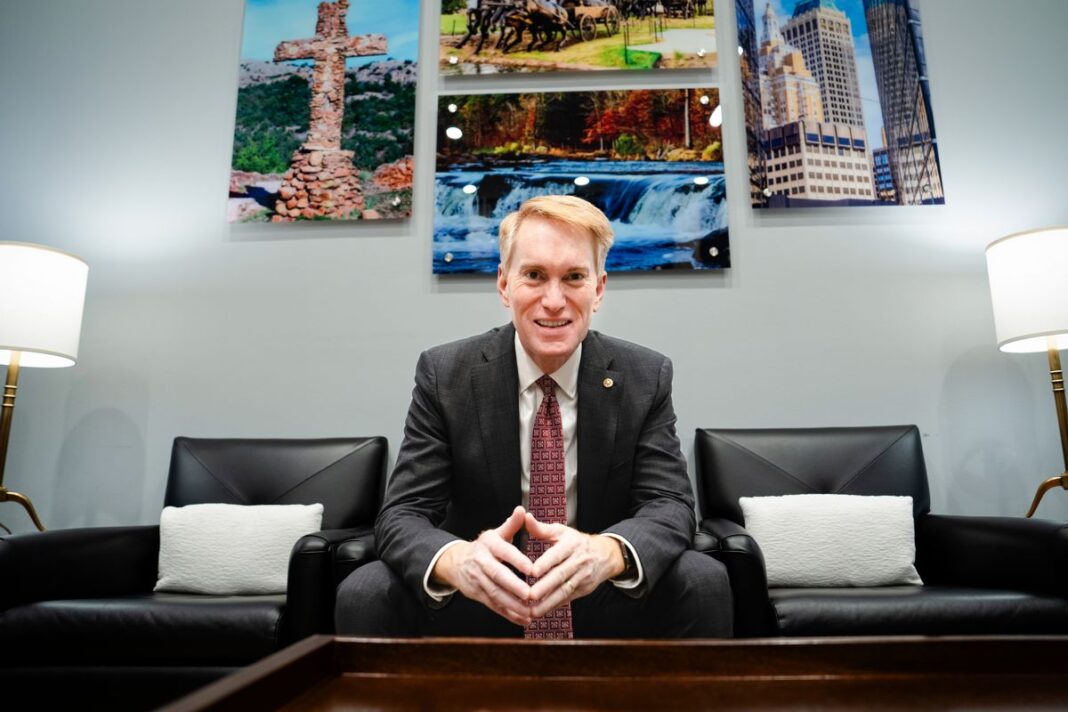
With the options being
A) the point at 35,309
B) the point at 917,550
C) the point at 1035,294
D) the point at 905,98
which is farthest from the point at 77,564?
the point at 905,98

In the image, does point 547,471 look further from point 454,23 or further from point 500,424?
point 454,23

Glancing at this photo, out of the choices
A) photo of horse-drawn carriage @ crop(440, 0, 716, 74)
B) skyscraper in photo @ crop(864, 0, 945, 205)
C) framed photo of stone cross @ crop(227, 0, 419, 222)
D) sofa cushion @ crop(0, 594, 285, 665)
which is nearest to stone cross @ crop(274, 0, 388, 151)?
framed photo of stone cross @ crop(227, 0, 419, 222)

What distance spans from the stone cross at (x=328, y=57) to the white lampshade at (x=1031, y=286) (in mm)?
2579

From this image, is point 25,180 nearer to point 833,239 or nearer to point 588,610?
point 588,610

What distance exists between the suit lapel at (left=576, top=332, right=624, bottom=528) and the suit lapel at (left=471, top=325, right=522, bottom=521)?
151 mm

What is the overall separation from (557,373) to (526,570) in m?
0.59

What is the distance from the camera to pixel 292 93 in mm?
2725

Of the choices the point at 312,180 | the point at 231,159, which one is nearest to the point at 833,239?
the point at 312,180

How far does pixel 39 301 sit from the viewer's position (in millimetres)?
2088

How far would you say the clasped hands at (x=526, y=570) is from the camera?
39.0 inches

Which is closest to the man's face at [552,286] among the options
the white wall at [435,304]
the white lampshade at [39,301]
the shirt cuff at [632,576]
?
the shirt cuff at [632,576]

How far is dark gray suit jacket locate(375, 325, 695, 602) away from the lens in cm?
142

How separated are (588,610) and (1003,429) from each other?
207cm

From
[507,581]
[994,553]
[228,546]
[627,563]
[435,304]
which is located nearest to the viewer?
[507,581]
